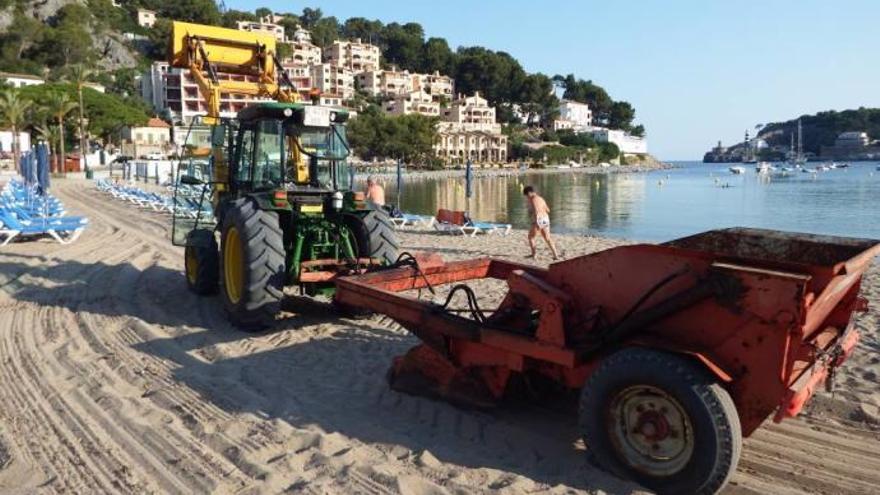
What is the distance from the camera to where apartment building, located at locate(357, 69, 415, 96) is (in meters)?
134

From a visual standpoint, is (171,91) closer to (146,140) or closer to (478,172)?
(146,140)

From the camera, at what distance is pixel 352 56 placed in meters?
140

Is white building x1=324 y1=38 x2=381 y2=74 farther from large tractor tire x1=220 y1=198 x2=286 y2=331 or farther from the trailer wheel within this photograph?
the trailer wheel

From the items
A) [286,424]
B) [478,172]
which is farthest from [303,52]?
[286,424]

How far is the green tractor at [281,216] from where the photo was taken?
6.67m

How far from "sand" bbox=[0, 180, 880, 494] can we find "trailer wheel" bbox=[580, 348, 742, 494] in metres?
0.18

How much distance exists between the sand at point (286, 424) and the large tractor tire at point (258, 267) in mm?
249

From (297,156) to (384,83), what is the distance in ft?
432

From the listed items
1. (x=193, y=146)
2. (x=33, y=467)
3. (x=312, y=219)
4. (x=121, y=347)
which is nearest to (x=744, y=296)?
(x=33, y=467)

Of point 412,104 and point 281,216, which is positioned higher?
point 412,104

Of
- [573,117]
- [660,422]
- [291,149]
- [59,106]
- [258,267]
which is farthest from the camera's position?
[573,117]

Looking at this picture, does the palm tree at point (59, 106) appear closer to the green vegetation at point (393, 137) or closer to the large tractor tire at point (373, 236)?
the green vegetation at point (393, 137)

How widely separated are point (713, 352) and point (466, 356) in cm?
161

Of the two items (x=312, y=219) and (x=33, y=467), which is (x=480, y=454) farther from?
(x=312, y=219)
